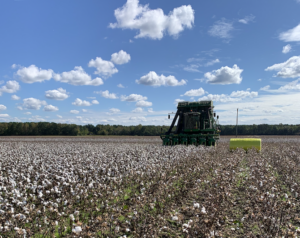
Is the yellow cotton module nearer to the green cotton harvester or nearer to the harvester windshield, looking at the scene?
the green cotton harvester

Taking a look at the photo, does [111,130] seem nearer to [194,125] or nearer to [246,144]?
[194,125]

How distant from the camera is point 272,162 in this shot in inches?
455

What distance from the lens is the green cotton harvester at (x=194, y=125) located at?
63.0 feet

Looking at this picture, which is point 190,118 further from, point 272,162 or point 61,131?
point 61,131

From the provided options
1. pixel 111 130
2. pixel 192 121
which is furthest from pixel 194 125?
pixel 111 130

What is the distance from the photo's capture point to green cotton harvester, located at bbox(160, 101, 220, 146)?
19.2 metres

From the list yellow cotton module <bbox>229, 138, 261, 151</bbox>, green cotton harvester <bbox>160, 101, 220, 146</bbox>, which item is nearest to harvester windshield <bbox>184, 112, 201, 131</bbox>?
green cotton harvester <bbox>160, 101, 220, 146</bbox>

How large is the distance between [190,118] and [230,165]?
37.7ft

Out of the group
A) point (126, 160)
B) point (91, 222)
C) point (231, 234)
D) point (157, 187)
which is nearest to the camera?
point (91, 222)

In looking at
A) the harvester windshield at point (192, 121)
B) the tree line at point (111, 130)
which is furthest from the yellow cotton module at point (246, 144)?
the tree line at point (111, 130)

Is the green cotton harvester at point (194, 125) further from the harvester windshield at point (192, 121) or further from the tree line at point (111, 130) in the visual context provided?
the tree line at point (111, 130)

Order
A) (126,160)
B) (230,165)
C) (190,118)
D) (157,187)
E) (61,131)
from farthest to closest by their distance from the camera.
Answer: (61,131), (190,118), (126,160), (230,165), (157,187)

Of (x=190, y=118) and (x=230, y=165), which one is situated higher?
(x=190, y=118)

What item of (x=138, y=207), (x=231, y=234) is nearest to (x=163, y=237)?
(x=138, y=207)
